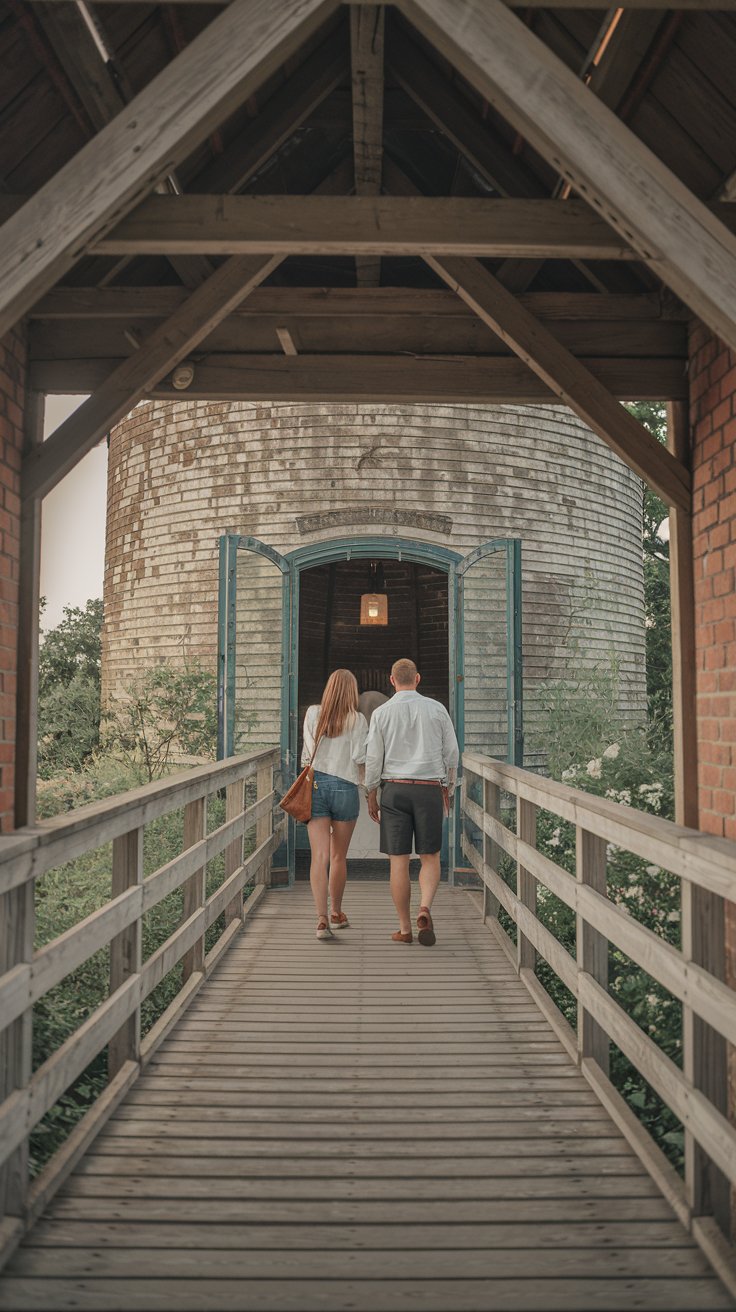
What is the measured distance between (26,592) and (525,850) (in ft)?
8.75

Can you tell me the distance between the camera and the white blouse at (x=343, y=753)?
5797 mm

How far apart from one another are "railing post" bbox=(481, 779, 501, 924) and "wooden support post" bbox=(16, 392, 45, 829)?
10.7 feet

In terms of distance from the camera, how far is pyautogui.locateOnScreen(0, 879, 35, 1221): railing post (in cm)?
252

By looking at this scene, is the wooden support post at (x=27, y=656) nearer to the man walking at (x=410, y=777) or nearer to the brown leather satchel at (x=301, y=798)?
the brown leather satchel at (x=301, y=798)

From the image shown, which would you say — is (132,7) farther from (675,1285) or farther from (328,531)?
(328,531)

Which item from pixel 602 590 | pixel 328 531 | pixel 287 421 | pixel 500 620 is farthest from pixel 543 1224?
pixel 602 590

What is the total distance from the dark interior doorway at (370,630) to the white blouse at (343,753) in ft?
26.5

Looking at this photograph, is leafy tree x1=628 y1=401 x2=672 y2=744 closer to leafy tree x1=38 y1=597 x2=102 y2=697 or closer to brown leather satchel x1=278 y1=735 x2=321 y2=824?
leafy tree x1=38 y1=597 x2=102 y2=697

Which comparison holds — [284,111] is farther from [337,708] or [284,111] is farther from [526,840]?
[526,840]

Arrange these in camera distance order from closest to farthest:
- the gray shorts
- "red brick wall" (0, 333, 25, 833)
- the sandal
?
"red brick wall" (0, 333, 25, 833), the gray shorts, the sandal

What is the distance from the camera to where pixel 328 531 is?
31.9 ft

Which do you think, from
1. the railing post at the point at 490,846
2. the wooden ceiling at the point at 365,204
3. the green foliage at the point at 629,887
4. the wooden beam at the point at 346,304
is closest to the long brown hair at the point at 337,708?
the railing post at the point at 490,846

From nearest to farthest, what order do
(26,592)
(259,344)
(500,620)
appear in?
1. (26,592)
2. (259,344)
3. (500,620)

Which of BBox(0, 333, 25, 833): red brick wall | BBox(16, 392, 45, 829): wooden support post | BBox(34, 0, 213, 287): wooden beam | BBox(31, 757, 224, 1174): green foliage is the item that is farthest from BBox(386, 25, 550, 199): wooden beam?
BBox(31, 757, 224, 1174): green foliage
